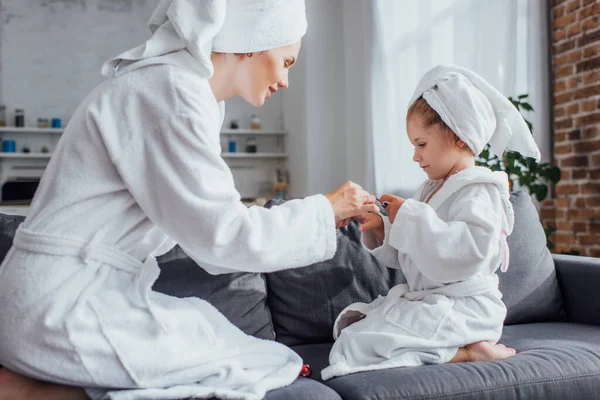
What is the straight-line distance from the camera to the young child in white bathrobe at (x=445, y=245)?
1.63 meters

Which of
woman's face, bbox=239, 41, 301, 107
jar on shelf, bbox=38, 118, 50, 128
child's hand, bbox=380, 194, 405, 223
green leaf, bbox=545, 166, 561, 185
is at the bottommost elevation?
child's hand, bbox=380, 194, 405, 223

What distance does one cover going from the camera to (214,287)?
1.85 metres

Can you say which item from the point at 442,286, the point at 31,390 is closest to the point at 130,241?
the point at 31,390

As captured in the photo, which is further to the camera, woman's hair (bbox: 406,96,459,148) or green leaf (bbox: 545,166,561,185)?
green leaf (bbox: 545,166,561,185)

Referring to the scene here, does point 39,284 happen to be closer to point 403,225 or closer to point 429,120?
point 403,225

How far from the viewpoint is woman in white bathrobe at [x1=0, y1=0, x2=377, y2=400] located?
4.19 feet

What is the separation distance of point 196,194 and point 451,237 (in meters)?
0.66

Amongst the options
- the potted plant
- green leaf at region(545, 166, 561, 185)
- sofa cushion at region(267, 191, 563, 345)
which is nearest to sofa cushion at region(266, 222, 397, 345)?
sofa cushion at region(267, 191, 563, 345)

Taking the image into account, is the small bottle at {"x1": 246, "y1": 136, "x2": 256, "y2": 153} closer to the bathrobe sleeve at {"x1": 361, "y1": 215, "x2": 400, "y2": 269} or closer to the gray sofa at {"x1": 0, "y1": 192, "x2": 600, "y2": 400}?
the gray sofa at {"x1": 0, "y1": 192, "x2": 600, "y2": 400}

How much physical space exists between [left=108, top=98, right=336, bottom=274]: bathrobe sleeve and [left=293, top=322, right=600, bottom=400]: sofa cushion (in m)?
0.39

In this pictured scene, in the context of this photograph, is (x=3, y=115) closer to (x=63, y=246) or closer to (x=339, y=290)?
(x=339, y=290)

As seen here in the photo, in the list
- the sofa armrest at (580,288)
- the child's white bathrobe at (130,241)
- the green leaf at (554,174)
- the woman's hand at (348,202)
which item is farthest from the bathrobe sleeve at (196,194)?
the green leaf at (554,174)

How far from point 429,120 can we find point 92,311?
3.36 ft

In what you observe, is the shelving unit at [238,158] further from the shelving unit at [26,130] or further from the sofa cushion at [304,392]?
the sofa cushion at [304,392]
